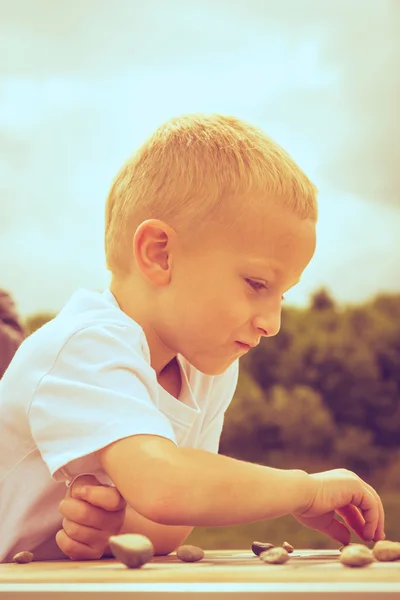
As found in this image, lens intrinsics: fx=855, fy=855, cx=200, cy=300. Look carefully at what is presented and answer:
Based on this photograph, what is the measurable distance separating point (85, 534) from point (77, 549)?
25 mm

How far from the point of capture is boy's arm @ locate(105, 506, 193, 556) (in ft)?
3.54

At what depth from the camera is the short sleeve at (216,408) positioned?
4.57 ft

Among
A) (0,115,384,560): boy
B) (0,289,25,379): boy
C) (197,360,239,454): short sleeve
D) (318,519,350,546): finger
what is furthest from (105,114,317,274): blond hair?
(0,289,25,379): boy

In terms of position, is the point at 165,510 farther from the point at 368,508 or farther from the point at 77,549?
the point at 368,508

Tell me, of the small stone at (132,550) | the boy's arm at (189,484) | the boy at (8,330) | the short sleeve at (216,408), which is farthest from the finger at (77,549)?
the boy at (8,330)

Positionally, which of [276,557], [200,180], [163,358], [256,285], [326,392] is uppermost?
[200,180]

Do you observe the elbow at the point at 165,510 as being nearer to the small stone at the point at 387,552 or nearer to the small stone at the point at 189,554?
the small stone at the point at 189,554

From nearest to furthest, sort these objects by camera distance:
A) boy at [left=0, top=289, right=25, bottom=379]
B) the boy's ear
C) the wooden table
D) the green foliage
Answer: the wooden table → the boy's ear → boy at [left=0, top=289, right=25, bottom=379] → the green foliage

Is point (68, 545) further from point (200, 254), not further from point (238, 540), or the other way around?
point (238, 540)

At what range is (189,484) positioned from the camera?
2.90 ft

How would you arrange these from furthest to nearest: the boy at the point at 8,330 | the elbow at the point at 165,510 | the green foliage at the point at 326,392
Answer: the green foliage at the point at 326,392 → the boy at the point at 8,330 → the elbow at the point at 165,510

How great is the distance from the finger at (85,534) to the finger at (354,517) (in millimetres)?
304

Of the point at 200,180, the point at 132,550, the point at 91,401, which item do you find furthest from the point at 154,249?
the point at 132,550

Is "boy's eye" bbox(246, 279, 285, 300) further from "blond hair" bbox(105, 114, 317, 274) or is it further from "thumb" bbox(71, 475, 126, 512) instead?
"thumb" bbox(71, 475, 126, 512)
